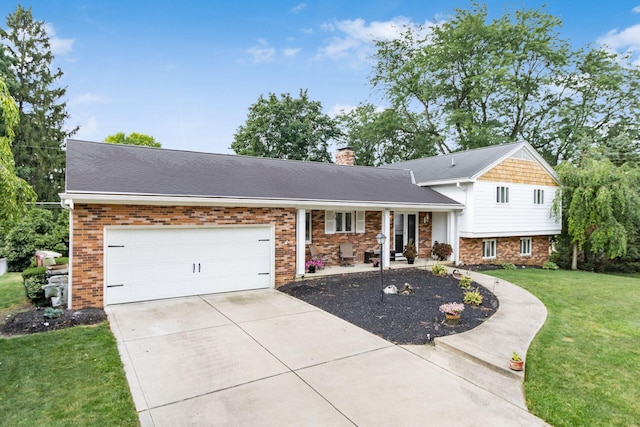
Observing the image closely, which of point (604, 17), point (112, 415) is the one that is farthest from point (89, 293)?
point (604, 17)

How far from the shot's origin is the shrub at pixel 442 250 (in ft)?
46.2

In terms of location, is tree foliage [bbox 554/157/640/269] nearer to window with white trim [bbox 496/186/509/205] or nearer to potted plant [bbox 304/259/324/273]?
window with white trim [bbox 496/186/509/205]

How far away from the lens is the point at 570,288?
34.8 ft

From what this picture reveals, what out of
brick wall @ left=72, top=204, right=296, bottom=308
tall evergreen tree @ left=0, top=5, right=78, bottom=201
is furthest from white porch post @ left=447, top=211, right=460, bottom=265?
tall evergreen tree @ left=0, top=5, right=78, bottom=201

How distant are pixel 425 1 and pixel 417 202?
532 inches

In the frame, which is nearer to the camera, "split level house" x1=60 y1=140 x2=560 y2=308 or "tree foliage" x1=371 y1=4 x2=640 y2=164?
"split level house" x1=60 y1=140 x2=560 y2=308

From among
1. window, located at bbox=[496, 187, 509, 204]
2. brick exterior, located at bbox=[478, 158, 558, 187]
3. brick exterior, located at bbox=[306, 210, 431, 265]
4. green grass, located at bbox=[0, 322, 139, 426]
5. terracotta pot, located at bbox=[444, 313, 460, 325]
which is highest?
brick exterior, located at bbox=[478, 158, 558, 187]

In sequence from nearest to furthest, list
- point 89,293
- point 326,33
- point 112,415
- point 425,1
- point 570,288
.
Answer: point 112,415, point 89,293, point 570,288, point 326,33, point 425,1

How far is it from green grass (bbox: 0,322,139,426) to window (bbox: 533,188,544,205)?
1668 cm

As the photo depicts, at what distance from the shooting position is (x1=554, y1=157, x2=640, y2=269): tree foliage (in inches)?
549

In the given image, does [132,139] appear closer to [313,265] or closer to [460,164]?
[313,265]

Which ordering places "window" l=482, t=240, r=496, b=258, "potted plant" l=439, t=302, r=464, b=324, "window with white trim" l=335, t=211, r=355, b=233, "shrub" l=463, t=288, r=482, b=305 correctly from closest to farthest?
"potted plant" l=439, t=302, r=464, b=324 < "shrub" l=463, t=288, r=482, b=305 < "window with white trim" l=335, t=211, r=355, b=233 < "window" l=482, t=240, r=496, b=258

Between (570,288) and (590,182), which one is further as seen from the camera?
(590,182)

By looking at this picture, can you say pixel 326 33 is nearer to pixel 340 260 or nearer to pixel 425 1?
pixel 425 1
